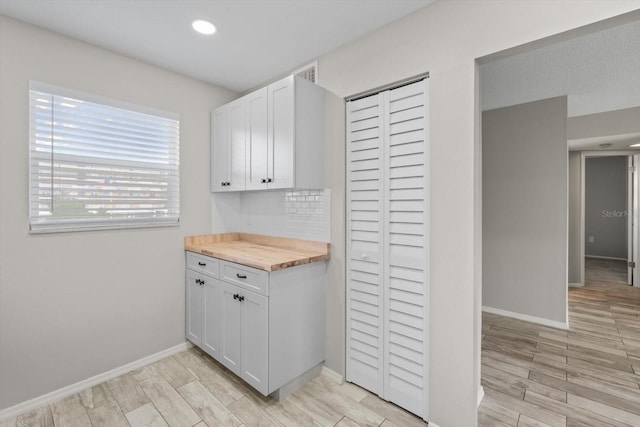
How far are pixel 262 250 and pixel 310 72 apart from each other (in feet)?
5.05

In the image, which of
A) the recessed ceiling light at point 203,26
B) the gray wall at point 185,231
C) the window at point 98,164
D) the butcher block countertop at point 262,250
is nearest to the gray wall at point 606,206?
the gray wall at point 185,231

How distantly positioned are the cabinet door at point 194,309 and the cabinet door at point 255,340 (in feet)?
2.13

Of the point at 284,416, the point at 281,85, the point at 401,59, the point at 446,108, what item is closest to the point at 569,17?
the point at 446,108

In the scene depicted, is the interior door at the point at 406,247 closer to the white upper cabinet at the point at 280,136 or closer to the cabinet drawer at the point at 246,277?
the white upper cabinet at the point at 280,136

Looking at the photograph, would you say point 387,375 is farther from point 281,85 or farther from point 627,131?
point 627,131

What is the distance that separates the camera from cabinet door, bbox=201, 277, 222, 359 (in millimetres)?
2354

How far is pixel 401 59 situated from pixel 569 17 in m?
0.83

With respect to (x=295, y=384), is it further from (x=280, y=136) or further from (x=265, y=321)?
(x=280, y=136)

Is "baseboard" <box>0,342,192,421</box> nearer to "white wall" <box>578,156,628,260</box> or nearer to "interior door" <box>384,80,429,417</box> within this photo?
"interior door" <box>384,80,429,417</box>

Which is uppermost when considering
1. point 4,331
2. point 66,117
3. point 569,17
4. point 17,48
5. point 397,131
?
point 17,48

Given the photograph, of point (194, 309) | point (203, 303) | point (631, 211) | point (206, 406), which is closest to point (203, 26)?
point (203, 303)

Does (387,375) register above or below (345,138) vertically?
below

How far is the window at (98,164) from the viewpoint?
2.01m

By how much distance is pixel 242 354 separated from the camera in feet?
6.96
